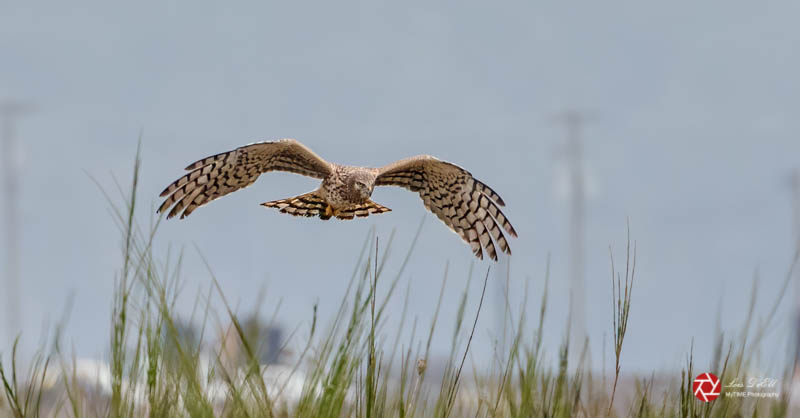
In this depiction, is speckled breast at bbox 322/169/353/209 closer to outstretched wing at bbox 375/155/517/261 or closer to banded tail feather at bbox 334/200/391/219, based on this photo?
banded tail feather at bbox 334/200/391/219

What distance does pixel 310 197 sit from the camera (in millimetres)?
6203

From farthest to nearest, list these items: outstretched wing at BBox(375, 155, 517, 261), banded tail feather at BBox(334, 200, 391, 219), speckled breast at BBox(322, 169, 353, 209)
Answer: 1. outstretched wing at BBox(375, 155, 517, 261)
2. banded tail feather at BBox(334, 200, 391, 219)
3. speckled breast at BBox(322, 169, 353, 209)

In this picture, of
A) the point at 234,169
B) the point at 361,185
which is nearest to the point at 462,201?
the point at 361,185

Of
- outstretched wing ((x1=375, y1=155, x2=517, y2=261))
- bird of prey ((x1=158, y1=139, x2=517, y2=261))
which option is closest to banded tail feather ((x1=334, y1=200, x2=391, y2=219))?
bird of prey ((x1=158, y1=139, x2=517, y2=261))

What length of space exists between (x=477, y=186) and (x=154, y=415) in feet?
12.5

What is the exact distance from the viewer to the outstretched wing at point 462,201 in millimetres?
6461

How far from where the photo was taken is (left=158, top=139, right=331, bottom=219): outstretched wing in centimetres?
574

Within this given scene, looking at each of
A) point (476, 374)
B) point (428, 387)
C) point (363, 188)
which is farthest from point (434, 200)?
point (428, 387)

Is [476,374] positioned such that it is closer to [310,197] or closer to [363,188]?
[363,188]

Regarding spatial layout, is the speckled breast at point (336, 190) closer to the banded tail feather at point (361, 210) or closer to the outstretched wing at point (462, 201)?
the banded tail feather at point (361, 210)

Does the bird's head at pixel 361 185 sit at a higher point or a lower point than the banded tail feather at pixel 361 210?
higher

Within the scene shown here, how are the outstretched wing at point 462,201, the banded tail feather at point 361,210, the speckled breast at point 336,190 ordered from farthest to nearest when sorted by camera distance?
the outstretched wing at point 462,201 → the banded tail feather at point 361,210 → the speckled breast at point 336,190

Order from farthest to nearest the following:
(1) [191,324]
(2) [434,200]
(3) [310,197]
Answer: (2) [434,200], (3) [310,197], (1) [191,324]

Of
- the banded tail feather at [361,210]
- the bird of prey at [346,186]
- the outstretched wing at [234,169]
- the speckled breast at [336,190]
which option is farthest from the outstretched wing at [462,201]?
the outstretched wing at [234,169]
